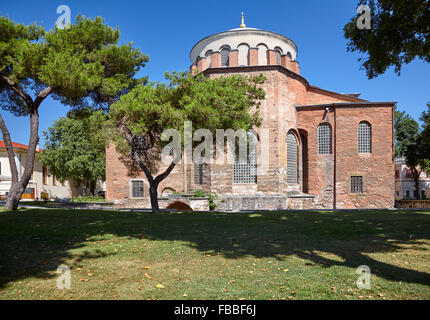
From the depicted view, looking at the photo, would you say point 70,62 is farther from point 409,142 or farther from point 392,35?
point 409,142

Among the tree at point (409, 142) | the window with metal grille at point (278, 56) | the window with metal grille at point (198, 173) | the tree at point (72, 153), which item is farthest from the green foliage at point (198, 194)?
the tree at point (409, 142)

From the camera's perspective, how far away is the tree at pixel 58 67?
13.0m

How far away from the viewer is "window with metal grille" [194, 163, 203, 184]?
21906 mm

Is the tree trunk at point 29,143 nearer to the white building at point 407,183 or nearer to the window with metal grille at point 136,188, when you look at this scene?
the window with metal grille at point 136,188

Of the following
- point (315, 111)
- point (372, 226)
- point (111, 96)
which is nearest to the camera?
point (372, 226)

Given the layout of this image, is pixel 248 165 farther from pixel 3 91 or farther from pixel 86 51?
pixel 3 91

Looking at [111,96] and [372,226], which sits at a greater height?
[111,96]

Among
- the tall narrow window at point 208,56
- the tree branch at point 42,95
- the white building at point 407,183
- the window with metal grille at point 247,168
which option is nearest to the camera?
the tree branch at point 42,95

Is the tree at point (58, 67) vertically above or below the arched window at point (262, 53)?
below

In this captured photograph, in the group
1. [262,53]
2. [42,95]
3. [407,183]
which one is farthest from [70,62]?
[407,183]

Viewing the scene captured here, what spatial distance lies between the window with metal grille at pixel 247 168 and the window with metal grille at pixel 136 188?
341 inches
